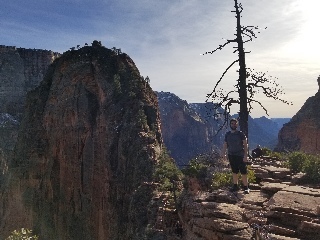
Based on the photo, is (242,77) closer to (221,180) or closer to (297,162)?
(297,162)

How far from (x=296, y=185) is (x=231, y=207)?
297cm

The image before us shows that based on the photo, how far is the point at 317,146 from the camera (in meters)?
65.3

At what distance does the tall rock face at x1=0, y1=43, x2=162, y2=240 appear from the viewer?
3052 centimetres

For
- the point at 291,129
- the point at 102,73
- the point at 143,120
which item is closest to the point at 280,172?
the point at 143,120

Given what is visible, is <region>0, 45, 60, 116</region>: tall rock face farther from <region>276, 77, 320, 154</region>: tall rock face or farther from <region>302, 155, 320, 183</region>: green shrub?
<region>302, 155, 320, 183</region>: green shrub

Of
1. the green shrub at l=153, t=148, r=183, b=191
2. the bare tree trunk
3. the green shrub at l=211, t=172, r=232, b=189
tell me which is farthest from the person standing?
the green shrub at l=153, t=148, r=183, b=191

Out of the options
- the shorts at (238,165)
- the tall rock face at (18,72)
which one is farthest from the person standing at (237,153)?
the tall rock face at (18,72)

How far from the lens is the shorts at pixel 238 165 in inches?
436

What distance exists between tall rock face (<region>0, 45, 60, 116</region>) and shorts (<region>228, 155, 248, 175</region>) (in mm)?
90175

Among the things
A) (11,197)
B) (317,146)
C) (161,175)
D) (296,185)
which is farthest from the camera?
(317,146)

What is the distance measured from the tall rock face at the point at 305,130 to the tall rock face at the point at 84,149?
4079cm

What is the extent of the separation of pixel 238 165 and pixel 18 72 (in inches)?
3741

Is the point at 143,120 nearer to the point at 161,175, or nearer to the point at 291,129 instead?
the point at 161,175

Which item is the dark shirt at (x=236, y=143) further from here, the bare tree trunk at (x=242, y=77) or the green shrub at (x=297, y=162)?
the bare tree trunk at (x=242, y=77)
